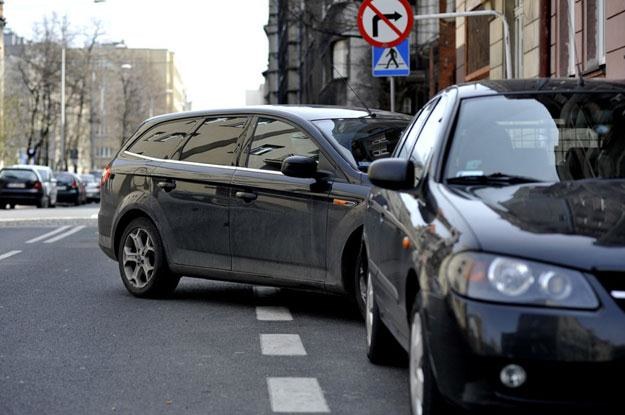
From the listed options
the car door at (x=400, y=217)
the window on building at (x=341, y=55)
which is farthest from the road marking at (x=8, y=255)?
the window on building at (x=341, y=55)

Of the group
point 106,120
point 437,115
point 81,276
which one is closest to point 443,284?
point 437,115

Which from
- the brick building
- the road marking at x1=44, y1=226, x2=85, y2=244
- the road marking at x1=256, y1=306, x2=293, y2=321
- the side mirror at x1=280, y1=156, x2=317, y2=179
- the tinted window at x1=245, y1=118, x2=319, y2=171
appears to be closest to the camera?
the side mirror at x1=280, y1=156, x2=317, y2=179

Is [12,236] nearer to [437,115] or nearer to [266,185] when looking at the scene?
[266,185]

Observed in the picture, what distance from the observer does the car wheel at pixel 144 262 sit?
11078 mm

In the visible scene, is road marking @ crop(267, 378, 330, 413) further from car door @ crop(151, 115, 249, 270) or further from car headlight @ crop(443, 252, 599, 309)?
car door @ crop(151, 115, 249, 270)

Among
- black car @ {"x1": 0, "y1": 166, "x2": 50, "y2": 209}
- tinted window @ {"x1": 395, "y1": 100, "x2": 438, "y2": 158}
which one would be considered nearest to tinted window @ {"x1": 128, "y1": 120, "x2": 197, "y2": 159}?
tinted window @ {"x1": 395, "y1": 100, "x2": 438, "y2": 158}

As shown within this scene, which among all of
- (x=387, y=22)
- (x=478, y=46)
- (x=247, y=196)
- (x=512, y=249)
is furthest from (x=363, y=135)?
(x=478, y=46)

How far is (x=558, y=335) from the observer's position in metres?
4.51

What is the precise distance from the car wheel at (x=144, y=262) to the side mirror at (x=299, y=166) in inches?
79.7

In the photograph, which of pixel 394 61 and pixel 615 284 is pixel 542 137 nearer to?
pixel 615 284

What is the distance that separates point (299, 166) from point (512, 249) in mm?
4761

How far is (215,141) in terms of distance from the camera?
10.9 m

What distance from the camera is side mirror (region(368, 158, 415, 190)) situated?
233 inches

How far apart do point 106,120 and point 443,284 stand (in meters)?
123
